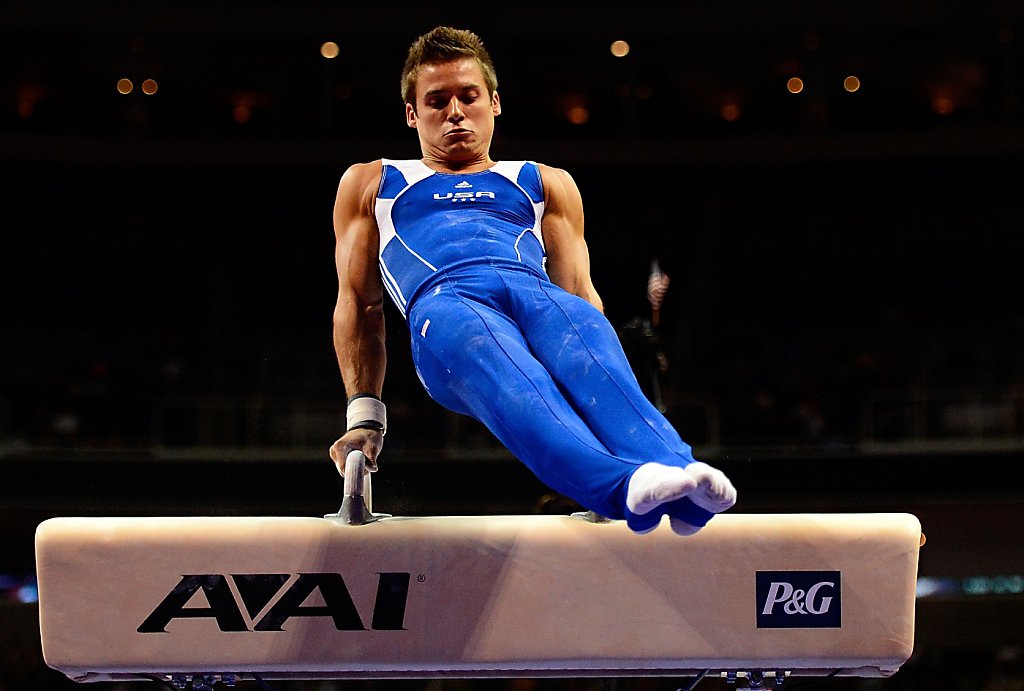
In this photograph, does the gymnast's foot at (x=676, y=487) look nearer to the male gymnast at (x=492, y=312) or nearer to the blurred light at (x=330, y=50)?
the male gymnast at (x=492, y=312)

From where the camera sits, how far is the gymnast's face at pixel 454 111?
139 inches

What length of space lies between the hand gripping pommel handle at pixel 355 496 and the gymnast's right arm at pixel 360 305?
0.58 ft

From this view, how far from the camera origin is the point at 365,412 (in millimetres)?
3396

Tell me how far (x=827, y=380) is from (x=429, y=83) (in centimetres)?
698

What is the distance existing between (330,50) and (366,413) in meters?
8.63

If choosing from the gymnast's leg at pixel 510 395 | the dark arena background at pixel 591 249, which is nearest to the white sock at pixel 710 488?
the gymnast's leg at pixel 510 395

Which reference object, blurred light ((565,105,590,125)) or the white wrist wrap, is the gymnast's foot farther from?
blurred light ((565,105,590,125))

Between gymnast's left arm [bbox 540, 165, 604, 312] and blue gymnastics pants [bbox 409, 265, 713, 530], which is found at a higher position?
gymnast's left arm [bbox 540, 165, 604, 312]

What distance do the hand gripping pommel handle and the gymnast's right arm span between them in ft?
0.58

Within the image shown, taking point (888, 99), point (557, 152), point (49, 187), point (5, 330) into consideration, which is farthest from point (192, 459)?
point (888, 99)

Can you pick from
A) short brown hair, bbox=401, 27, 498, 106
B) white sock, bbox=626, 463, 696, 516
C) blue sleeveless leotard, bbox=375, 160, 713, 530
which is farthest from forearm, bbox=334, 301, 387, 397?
white sock, bbox=626, 463, 696, 516

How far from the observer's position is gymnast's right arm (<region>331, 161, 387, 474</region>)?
3438 millimetres

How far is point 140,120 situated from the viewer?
11445 mm

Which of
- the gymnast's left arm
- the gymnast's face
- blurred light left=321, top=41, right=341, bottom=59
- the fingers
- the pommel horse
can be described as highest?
blurred light left=321, top=41, right=341, bottom=59
